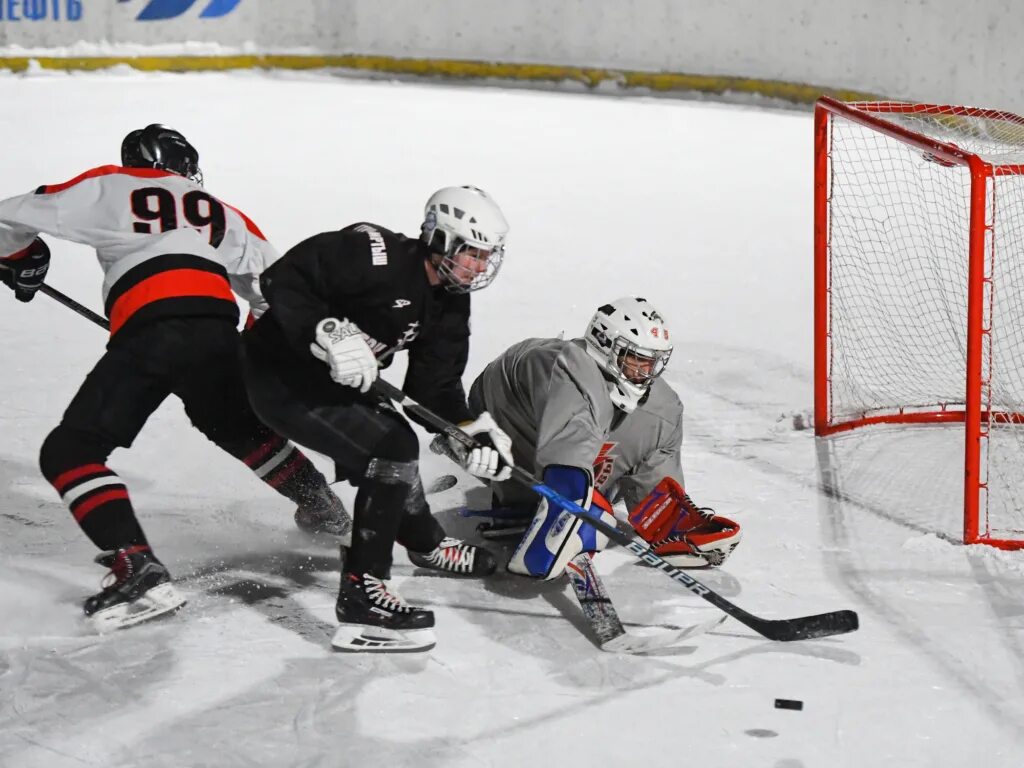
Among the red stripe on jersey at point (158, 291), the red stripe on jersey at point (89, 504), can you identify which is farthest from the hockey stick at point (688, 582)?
the red stripe on jersey at point (89, 504)

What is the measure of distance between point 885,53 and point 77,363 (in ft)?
16.8

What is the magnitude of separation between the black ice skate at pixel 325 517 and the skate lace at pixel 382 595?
526 millimetres

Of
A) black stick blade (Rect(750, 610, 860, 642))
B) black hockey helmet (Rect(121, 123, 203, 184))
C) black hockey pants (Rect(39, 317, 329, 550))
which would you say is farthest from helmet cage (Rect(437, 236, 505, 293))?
black stick blade (Rect(750, 610, 860, 642))

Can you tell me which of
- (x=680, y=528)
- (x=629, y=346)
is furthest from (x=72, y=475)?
(x=680, y=528)

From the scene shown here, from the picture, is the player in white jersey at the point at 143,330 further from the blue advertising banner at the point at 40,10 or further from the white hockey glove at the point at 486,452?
the blue advertising banner at the point at 40,10

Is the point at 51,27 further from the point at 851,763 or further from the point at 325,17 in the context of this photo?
the point at 851,763

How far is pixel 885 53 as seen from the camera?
7.82 metres

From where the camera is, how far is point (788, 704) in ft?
8.57

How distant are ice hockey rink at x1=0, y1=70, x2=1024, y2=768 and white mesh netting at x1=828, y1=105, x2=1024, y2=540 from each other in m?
0.17

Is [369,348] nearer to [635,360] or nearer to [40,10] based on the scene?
[635,360]

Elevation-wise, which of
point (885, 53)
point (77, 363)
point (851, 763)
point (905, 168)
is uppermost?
point (885, 53)

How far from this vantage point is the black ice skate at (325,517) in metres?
3.39

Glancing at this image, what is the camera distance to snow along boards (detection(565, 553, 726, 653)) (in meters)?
2.84

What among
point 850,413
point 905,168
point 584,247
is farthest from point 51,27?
point 850,413
